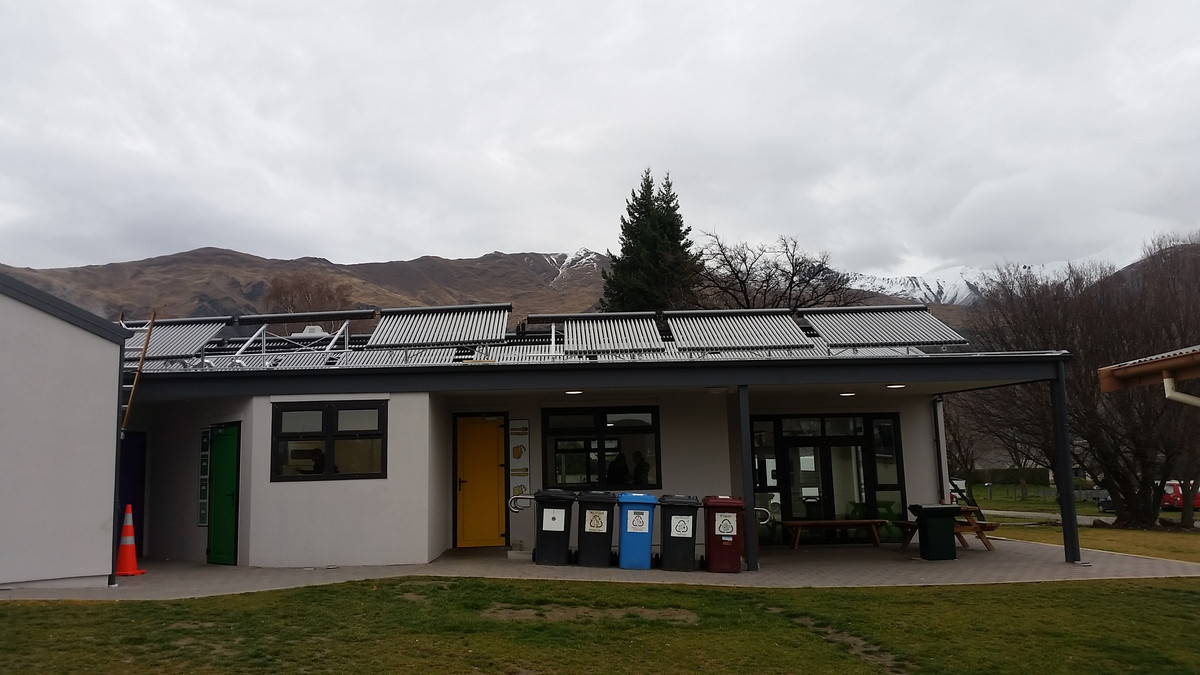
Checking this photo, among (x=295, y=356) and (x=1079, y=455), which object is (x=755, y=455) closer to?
(x=295, y=356)

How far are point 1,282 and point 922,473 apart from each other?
Answer: 13304 millimetres

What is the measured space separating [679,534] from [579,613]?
3.38m

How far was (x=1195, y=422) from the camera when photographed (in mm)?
21875

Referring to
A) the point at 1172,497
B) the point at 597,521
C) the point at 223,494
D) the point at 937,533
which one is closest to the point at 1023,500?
the point at 1172,497

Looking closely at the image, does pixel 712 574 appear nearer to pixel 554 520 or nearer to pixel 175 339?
pixel 554 520

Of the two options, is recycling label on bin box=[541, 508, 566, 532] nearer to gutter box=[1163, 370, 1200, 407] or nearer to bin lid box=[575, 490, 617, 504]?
bin lid box=[575, 490, 617, 504]

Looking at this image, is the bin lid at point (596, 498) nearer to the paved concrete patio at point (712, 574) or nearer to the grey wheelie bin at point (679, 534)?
the grey wheelie bin at point (679, 534)

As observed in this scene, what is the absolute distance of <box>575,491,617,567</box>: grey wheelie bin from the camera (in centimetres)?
1132

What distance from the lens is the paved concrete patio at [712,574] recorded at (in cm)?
951

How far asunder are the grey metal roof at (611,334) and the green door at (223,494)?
4.89 m

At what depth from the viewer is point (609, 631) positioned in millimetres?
7363

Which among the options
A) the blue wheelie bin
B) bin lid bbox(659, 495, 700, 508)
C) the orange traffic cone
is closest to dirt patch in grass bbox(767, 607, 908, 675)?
bin lid bbox(659, 495, 700, 508)

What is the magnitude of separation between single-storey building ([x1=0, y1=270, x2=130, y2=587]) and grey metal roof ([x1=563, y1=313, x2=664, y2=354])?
5.91 m

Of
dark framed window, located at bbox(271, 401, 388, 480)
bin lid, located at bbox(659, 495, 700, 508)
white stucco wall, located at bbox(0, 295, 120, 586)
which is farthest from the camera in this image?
dark framed window, located at bbox(271, 401, 388, 480)
